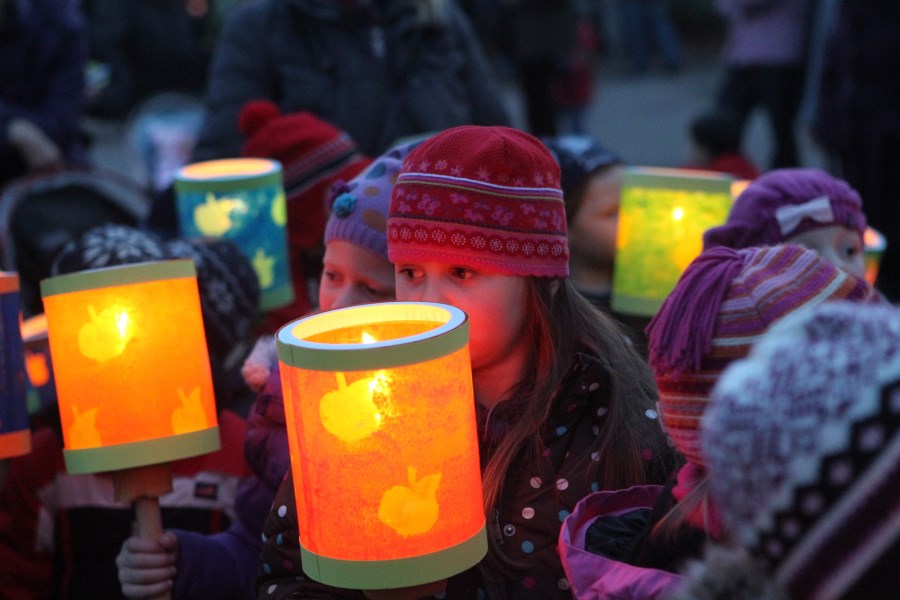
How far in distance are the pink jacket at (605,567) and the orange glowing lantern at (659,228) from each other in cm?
Result: 126

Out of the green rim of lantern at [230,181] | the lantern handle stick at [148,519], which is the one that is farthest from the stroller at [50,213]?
the lantern handle stick at [148,519]

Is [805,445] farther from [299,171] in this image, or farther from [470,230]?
[299,171]

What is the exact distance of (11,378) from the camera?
239 centimetres

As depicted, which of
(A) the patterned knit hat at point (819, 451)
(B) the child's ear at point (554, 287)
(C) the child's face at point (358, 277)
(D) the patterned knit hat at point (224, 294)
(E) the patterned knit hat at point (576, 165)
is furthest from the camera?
(E) the patterned knit hat at point (576, 165)

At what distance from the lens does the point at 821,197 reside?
282cm

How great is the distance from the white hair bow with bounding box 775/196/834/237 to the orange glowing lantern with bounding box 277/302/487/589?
1308mm

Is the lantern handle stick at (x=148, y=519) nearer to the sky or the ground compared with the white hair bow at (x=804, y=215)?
nearer to the ground

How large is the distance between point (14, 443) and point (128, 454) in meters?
0.33

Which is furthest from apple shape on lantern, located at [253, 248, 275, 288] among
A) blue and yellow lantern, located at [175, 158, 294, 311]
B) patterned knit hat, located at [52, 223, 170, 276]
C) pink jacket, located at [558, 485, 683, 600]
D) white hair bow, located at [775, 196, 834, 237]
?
pink jacket, located at [558, 485, 683, 600]

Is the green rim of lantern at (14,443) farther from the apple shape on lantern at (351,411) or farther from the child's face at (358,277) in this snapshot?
the apple shape on lantern at (351,411)

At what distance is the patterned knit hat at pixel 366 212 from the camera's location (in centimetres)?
264

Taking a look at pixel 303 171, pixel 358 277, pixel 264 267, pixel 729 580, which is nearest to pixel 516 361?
pixel 358 277

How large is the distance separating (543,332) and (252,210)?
143cm

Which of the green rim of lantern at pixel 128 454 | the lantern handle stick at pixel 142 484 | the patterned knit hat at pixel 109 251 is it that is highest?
the patterned knit hat at pixel 109 251
